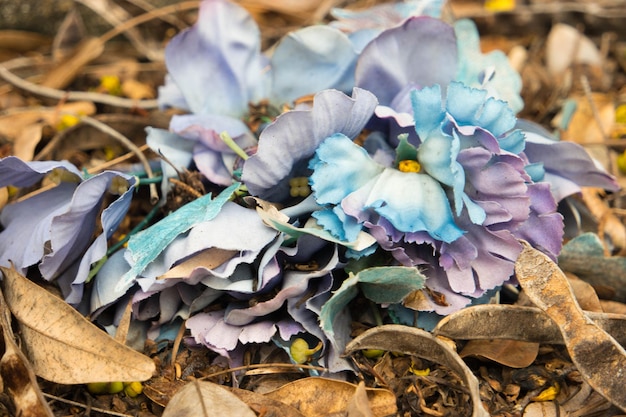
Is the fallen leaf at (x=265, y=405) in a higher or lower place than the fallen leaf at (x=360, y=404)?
lower

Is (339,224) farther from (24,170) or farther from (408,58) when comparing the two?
(24,170)

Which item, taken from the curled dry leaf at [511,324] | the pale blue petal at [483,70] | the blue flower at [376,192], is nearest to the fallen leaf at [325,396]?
the curled dry leaf at [511,324]

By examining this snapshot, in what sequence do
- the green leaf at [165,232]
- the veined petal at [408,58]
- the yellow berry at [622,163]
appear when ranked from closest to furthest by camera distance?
the green leaf at [165,232] < the veined petal at [408,58] < the yellow berry at [622,163]

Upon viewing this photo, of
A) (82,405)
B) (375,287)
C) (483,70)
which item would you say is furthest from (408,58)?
(82,405)

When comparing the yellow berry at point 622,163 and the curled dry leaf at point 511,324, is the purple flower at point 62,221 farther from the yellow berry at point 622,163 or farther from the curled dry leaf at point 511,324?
the yellow berry at point 622,163

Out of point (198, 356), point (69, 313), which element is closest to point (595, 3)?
point (198, 356)

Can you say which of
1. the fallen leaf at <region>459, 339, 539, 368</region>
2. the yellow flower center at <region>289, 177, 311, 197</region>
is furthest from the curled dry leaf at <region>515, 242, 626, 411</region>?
the yellow flower center at <region>289, 177, 311, 197</region>
